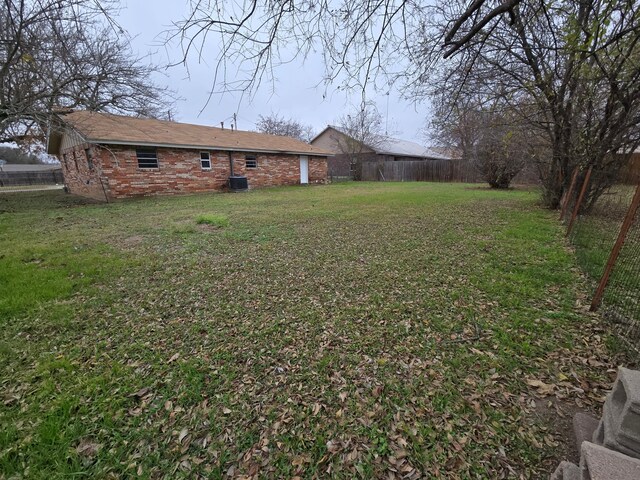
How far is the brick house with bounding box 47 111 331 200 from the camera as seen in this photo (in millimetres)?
11883

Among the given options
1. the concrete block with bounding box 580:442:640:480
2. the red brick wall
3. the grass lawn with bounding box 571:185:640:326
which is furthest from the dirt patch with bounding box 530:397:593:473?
the red brick wall

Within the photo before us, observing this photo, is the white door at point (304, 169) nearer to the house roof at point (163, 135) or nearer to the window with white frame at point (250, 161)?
the house roof at point (163, 135)

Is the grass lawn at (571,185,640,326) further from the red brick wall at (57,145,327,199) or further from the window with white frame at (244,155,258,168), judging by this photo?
the window with white frame at (244,155,258,168)

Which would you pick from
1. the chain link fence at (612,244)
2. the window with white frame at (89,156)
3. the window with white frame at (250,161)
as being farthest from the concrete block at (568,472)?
the window with white frame at (250,161)

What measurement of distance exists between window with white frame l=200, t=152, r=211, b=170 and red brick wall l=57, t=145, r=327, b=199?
0.53ft

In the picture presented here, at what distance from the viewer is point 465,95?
20.2 feet

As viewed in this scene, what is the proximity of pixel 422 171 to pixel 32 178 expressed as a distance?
4386cm

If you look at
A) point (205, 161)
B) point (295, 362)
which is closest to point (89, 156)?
point (205, 161)

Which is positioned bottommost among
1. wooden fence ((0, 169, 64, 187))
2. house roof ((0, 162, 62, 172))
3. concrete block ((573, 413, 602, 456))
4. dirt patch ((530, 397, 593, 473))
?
dirt patch ((530, 397, 593, 473))

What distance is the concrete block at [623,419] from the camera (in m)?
1.20

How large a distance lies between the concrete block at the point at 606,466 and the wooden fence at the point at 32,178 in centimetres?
4381

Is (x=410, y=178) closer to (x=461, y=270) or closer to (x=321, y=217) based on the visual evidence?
(x=321, y=217)

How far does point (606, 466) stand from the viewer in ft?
3.39

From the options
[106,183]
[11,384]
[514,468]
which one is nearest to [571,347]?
[514,468]
